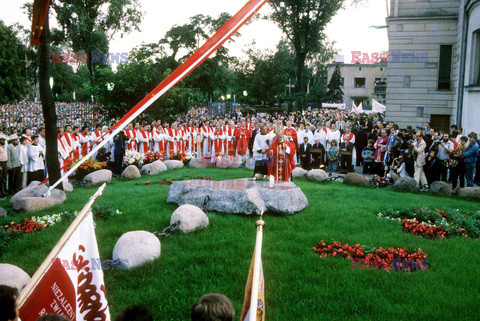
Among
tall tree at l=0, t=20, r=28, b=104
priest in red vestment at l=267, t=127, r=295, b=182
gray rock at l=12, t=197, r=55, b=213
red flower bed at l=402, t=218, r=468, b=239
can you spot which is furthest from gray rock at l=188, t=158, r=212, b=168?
tall tree at l=0, t=20, r=28, b=104

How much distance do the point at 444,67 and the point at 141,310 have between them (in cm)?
2527

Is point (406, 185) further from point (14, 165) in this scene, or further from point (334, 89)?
point (334, 89)

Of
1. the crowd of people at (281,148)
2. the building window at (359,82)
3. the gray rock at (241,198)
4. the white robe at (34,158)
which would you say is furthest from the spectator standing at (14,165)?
the building window at (359,82)

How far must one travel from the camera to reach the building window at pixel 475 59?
19.4 meters

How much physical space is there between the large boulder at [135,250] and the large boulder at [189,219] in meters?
1.07

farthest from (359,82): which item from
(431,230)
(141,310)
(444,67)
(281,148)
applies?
(141,310)

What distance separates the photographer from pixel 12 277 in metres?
5.10

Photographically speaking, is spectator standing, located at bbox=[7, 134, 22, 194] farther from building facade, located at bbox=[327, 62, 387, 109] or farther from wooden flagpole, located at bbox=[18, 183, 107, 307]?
building facade, located at bbox=[327, 62, 387, 109]

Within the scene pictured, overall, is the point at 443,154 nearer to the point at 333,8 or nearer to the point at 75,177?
the point at 75,177

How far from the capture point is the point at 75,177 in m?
15.2

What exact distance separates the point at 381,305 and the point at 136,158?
1392 cm

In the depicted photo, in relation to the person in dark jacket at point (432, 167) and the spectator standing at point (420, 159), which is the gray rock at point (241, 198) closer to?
the spectator standing at point (420, 159)

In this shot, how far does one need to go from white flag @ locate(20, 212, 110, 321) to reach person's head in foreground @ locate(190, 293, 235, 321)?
4.28ft

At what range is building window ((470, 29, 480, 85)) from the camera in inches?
762
